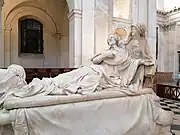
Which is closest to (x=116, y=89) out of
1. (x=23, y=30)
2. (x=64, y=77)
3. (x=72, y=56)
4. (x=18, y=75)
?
(x=64, y=77)

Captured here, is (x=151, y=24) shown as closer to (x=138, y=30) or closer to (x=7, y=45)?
(x=138, y=30)

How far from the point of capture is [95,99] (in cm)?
259

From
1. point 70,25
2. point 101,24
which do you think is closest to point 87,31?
point 101,24

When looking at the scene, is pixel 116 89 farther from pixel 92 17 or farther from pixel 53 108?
pixel 92 17

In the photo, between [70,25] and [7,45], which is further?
[7,45]

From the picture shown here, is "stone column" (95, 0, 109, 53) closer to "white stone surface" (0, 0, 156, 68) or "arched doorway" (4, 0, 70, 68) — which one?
"white stone surface" (0, 0, 156, 68)

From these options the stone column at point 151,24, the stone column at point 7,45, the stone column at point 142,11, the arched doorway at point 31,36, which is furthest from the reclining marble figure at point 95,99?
the arched doorway at point 31,36

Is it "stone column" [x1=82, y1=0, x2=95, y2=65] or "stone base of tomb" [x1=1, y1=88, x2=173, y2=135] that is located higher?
"stone column" [x1=82, y1=0, x2=95, y2=65]

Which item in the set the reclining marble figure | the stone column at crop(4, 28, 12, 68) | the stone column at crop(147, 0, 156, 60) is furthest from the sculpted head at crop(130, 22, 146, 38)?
the stone column at crop(4, 28, 12, 68)

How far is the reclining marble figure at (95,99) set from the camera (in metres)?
2.23

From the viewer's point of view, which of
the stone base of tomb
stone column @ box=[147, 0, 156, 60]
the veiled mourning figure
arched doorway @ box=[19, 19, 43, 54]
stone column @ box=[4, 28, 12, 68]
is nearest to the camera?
the stone base of tomb

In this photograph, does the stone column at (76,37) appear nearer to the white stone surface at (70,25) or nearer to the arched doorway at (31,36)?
the white stone surface at (70,25)

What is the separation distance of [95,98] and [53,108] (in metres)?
0.53

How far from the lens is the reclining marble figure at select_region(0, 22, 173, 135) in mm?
2229
